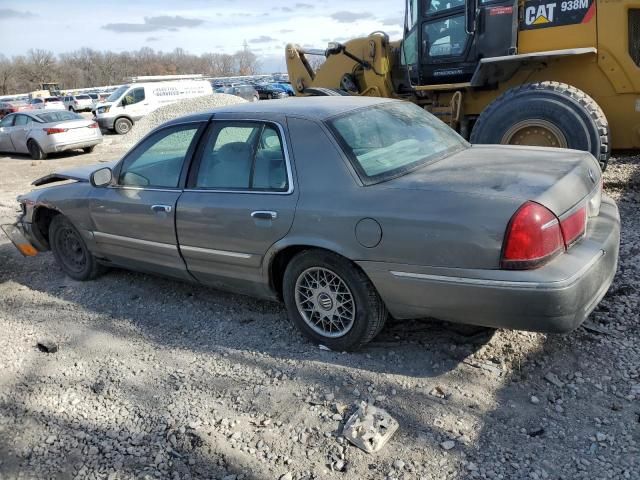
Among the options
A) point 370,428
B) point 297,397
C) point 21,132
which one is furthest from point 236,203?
point 21,132

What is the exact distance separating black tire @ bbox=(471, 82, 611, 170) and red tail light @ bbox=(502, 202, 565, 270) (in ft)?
12.4

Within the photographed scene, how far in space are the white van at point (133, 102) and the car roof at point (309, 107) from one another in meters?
18.1

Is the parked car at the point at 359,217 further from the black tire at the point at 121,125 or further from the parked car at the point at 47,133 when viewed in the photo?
the black tire at the point at 121,125

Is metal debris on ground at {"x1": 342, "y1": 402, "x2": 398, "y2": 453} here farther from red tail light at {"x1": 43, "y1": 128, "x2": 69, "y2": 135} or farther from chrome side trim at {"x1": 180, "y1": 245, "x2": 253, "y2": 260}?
red tail light at {"x1": 43, "y1": 128, "x2": 69, "y2": 135}

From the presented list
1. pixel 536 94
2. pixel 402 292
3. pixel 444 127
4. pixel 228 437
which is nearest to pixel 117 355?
pixel 228 437

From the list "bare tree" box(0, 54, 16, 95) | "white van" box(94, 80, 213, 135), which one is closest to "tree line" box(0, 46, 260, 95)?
"bare tree" box(0, 54, 16, 95)

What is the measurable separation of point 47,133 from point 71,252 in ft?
37.0

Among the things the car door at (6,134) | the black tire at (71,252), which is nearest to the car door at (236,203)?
the black tire at (71,252)

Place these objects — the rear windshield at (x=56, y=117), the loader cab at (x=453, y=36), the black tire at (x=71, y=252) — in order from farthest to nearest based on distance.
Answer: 1. the rear windshield at (x=56, y=117)
2. the loader cab at (x=453, y=36)
3. the black tire at (x=71, y=252)

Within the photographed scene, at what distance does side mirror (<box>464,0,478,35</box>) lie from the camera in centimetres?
721

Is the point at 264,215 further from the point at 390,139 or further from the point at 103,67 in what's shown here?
the point at 103,67

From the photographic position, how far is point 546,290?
2646 mm

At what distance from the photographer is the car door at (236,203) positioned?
3.47 m

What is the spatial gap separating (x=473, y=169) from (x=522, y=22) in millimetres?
4694
